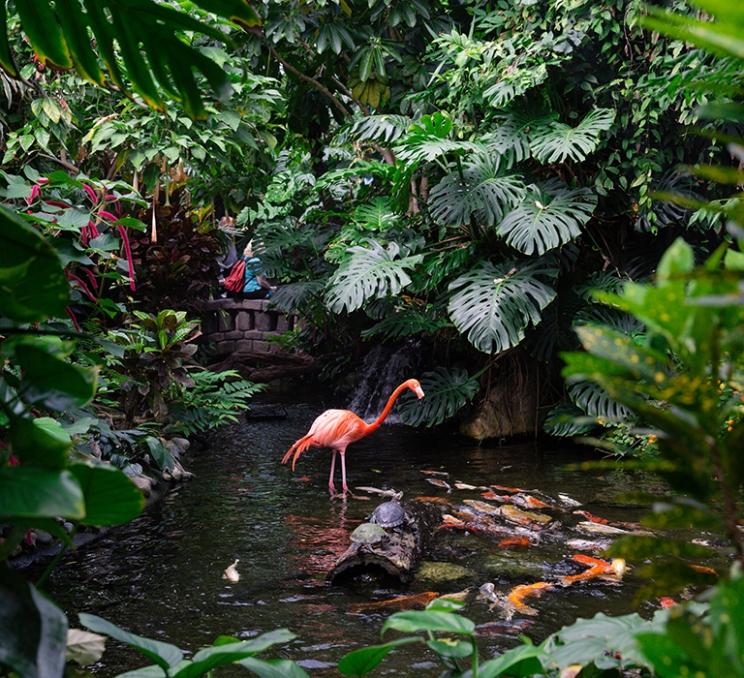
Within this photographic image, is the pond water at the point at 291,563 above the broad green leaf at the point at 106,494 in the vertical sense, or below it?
below

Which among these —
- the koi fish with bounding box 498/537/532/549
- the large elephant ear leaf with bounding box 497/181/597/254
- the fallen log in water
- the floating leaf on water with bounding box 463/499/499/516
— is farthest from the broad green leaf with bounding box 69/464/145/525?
the large elephant ear leaf with bounding box 497/181/597/254

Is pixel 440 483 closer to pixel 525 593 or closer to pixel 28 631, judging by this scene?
pixel 525 593

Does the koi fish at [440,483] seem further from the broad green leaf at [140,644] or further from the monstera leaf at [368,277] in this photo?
the broad green leaf at [140,644]

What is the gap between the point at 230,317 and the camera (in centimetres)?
1088

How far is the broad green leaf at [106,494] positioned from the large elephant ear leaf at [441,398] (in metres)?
6.24

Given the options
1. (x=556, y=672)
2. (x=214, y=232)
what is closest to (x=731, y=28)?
(x=556, y=672)

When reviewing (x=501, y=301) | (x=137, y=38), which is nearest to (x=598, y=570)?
(x=501, y=301)

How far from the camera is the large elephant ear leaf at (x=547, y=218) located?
628cm

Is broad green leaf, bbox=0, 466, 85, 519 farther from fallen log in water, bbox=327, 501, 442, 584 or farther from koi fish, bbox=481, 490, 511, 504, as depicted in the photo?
koi fish, bbox=481, 490, 511, 504

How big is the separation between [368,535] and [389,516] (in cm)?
27

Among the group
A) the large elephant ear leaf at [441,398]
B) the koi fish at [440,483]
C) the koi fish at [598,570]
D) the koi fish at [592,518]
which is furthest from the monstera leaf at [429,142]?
the koi fish at [598,570]

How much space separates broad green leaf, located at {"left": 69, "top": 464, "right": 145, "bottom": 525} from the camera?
0.90 metres

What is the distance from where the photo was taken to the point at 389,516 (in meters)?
4.17

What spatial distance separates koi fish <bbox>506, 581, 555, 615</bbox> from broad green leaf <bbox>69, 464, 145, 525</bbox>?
2.77 meters
